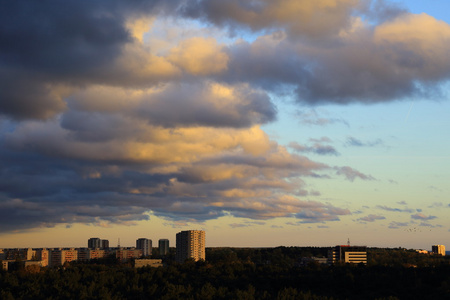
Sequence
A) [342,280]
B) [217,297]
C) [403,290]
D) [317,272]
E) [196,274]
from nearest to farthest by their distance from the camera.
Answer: [217,297], [403,290], [342,280], [317,272], [196,274]

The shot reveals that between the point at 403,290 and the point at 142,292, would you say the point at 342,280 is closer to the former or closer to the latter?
the point at 403,290

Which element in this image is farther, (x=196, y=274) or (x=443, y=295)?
(x=196, y=274)

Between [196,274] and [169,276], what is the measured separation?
1053 centimetres

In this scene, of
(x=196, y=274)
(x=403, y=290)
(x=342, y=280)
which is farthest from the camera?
(x=196, y=274)

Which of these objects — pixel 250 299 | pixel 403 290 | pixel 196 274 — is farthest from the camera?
pixel 196 274

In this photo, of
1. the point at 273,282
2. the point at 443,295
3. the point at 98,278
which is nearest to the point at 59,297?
the point at 98,278

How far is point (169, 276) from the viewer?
127875 millimetres

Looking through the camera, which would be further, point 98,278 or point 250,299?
point 98,278

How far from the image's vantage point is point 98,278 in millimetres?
118750

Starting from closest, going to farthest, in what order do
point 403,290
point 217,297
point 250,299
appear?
point 250,299 < point 217,297 < point 403,290

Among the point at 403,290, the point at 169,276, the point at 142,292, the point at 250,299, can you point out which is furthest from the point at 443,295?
the point at 169,276

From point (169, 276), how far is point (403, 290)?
182ft

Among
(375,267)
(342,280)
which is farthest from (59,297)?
(375,267)

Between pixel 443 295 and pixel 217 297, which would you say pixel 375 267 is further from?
pixel 217 297
